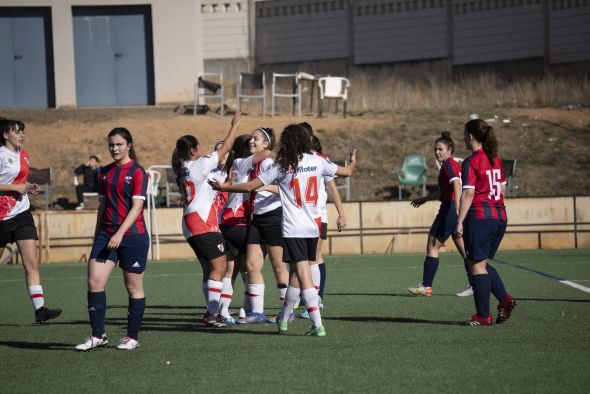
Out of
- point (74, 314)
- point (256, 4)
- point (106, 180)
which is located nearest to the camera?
point (106, 180)

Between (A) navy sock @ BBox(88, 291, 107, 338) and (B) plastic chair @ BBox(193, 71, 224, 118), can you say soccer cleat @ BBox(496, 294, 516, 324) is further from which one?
(B) plastic chair @ BBox(193, 71, 224, 118)

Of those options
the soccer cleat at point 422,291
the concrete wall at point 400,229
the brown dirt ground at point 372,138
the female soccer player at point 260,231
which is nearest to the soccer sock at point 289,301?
the female soccer player at point 260,231

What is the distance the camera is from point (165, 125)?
93.5ft

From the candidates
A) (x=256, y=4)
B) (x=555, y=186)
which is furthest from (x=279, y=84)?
(x=555, y=186)

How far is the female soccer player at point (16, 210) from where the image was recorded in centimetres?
1042

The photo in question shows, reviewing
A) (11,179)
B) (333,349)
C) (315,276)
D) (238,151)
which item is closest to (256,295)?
(315,276)

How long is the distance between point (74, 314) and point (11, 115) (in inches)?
771

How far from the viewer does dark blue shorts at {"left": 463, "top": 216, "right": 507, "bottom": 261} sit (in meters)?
9.39

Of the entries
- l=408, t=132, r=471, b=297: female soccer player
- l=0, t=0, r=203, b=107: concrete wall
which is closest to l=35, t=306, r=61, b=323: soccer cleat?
l=408, t=132, r=471, b=297: female soccer player

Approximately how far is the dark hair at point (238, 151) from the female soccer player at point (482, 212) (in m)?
2.16

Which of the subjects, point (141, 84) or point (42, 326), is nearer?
point (42, 326)

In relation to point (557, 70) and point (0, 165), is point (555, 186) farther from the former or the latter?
point (0, 165)

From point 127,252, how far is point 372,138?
20.0 meters

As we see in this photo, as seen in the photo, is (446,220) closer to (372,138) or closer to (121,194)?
(121,194)
